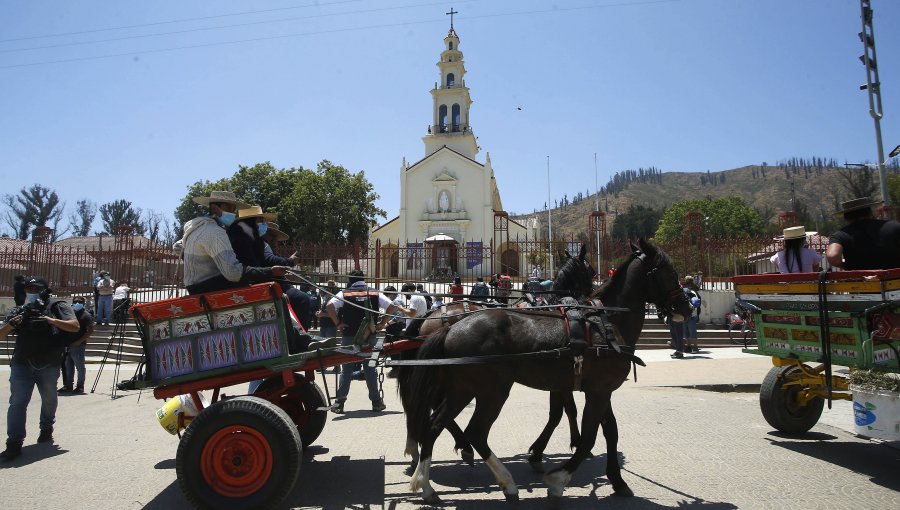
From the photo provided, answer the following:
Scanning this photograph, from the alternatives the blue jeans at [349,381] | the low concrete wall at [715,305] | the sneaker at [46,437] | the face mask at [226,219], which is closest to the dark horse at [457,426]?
the face mask at [226,219]

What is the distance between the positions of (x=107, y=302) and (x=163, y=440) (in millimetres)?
12604

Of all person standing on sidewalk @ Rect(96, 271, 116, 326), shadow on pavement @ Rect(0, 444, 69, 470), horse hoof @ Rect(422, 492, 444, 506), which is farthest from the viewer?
person standing on sidewalk @ Rect(96, 271, 116, 326)

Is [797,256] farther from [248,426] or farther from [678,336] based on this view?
[678,336]

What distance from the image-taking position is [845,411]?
26.6 feet

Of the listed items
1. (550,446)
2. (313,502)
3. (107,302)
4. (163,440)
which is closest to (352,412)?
(163,440)

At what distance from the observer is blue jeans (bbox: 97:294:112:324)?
56.1 feet

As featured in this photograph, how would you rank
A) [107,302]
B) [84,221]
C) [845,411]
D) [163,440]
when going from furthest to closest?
[84,221], [107,302], [845,411], [163,440]

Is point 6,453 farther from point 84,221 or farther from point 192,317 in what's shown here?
point 84,221

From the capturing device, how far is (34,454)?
6195mm

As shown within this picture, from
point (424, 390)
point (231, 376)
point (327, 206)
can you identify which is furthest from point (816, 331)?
point (327, 206)

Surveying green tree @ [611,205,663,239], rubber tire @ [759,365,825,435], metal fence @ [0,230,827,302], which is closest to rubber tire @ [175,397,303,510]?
rubber tire @ [759,365,825,435]

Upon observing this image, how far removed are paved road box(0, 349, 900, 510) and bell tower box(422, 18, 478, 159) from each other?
4120 centimetres

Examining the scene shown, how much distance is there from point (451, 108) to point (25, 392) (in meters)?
44.9

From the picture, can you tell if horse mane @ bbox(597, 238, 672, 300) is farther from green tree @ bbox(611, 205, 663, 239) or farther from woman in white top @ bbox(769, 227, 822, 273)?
green tree @ bbox(611, 205, 663, 239)
